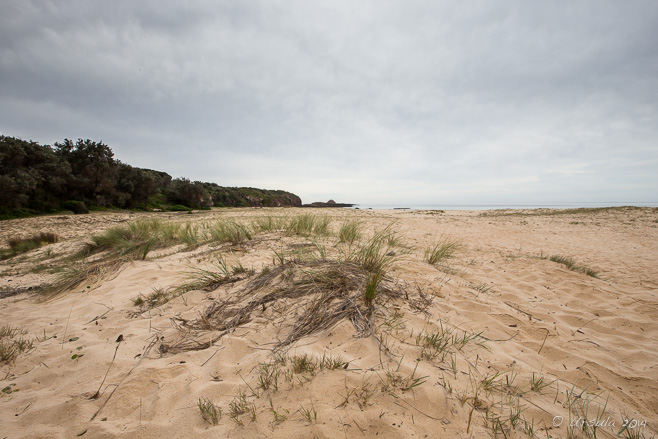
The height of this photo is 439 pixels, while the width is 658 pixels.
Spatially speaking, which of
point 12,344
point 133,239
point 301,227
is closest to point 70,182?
point 133,239

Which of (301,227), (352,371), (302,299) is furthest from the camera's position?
(301,227)

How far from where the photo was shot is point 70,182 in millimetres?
16516

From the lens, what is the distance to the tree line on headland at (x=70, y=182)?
43.6 feet

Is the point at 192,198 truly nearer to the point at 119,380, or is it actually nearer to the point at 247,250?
the point at 247,250

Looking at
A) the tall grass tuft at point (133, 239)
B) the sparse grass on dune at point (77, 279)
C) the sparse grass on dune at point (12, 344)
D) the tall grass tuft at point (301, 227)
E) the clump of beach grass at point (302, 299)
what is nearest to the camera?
the sparse grass on dune at point (12, 344)

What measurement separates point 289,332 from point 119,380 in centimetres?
115

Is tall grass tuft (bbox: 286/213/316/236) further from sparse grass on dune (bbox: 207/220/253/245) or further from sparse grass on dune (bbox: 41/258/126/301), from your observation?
sparse grass on dune (bbox: 41/258/126/301)

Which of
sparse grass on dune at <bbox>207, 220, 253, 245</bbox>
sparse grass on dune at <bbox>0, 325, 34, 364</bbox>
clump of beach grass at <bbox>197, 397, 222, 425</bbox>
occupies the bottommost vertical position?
sparse grass on dune at <bbox>0, 325, 34, 364</bbox>

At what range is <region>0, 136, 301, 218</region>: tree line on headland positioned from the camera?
13.3 meters

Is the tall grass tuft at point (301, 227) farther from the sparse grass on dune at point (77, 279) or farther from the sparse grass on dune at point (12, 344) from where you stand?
the sparse grass on dune at point (12, 344)

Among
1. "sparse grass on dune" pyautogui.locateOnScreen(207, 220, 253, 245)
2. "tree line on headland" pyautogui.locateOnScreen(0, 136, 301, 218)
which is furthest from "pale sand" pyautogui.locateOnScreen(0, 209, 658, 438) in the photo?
"tree line on headland" pyautogui.locateOnScreen(0, 136, 301, 218)

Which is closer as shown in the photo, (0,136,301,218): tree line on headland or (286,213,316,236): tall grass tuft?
(286,213,316,236): tall grass tuft

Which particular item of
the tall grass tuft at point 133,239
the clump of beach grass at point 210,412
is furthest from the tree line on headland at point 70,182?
the clump of beach grass at point 210,412

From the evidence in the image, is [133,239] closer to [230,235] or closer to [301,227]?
[230,235]
